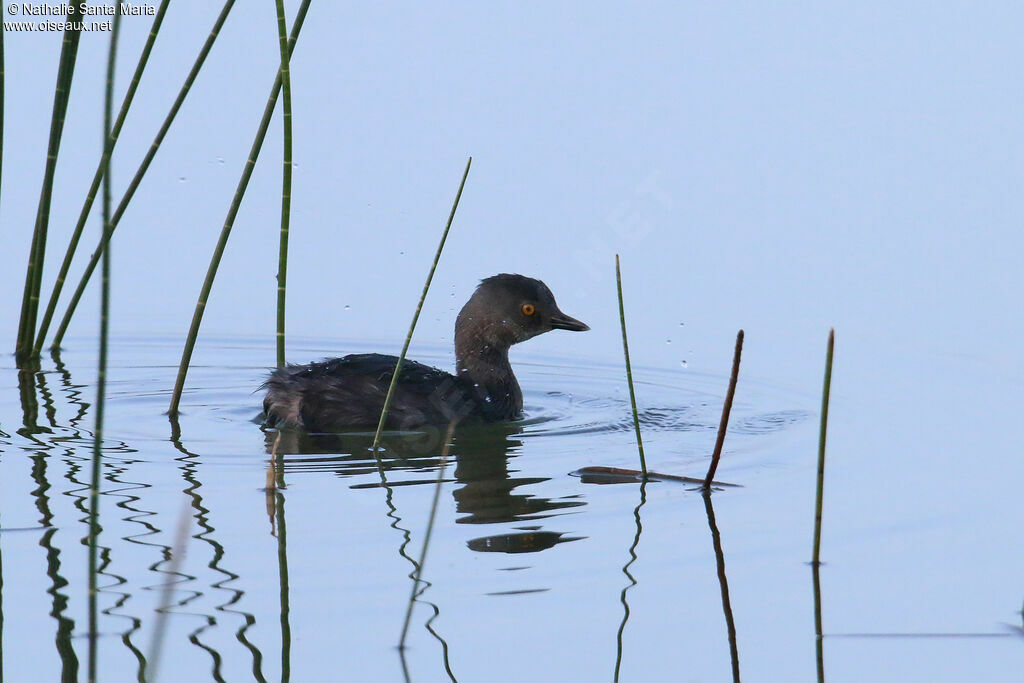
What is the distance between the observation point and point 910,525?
5.80 m

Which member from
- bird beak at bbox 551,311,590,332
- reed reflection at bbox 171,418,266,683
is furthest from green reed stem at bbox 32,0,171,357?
bird beak at bbox 551,311,590,332

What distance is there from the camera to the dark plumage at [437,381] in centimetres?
745

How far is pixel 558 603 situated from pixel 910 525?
1.88m

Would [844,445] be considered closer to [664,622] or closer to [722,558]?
[722,558]

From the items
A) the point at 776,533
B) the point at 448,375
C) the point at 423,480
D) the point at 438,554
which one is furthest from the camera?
the point at 448,375

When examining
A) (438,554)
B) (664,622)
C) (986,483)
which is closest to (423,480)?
(438,554)

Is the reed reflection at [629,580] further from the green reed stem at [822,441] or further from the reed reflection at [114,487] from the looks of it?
the reed reflection at [114,487]

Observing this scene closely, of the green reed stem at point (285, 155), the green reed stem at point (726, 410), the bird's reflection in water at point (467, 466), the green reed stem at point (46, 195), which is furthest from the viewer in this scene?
the green reed stem at point (46, 195)

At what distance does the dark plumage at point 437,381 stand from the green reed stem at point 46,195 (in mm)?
1777

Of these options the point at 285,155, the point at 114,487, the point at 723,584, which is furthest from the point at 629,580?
the point at 285,155

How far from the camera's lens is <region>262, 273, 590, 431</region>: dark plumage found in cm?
745

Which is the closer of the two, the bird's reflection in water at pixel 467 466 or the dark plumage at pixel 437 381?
the bird's reflection in water at pixel 467 466

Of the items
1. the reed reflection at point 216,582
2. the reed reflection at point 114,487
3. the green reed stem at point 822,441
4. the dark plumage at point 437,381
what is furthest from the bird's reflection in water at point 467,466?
the green reed stem at point 822,441

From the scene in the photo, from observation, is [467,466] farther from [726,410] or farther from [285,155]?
[726,410]
